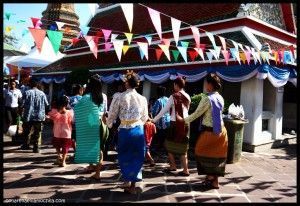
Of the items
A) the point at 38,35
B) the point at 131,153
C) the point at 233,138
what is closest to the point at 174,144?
the point at 131,153

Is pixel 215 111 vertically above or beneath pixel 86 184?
above

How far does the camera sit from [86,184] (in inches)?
215

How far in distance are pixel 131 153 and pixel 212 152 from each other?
1.35m

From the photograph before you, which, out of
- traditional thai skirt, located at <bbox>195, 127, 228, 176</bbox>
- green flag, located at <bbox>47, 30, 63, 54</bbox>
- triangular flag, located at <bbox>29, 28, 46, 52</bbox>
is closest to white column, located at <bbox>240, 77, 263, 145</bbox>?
traditional thai skirt, located at <bbox>195, 127, 228, 176</bbox>

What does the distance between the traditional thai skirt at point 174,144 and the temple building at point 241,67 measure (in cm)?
337

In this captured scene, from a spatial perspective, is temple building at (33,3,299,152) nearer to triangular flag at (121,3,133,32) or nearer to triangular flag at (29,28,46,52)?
triangular flag at (29,28,46,52)

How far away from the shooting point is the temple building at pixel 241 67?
33.4 ft

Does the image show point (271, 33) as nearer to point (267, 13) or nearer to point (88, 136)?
point (267, 13)

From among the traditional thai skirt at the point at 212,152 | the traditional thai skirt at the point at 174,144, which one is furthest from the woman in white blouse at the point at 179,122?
the traditional thai skirt at the point at 212,152

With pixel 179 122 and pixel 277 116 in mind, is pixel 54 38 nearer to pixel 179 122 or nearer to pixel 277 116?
pixel 179 122

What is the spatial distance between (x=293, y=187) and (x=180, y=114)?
244cm

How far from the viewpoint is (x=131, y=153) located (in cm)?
501

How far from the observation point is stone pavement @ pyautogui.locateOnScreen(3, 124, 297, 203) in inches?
193

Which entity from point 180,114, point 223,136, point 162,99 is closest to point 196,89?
point 162,99
